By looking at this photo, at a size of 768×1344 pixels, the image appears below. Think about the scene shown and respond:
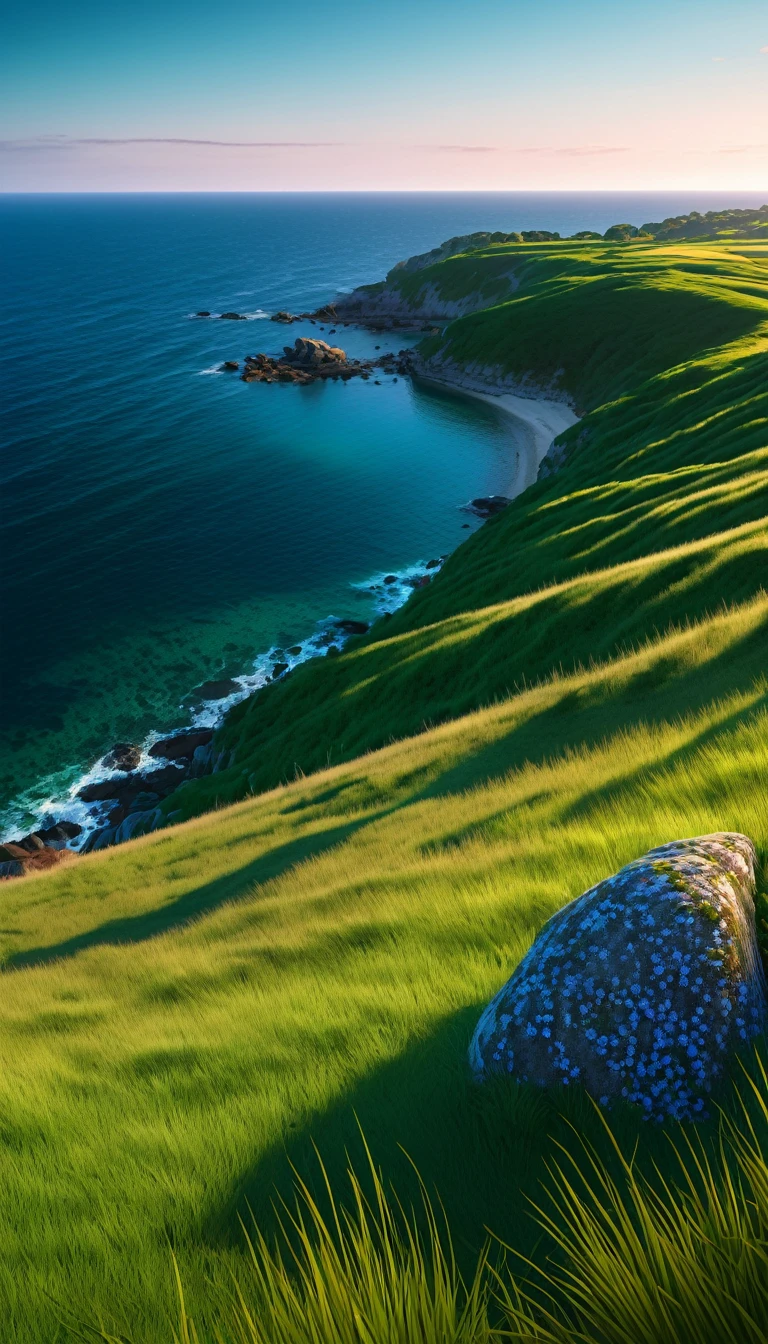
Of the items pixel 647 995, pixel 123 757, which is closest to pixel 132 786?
pixel 123 757

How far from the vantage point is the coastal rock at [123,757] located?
1907 inches

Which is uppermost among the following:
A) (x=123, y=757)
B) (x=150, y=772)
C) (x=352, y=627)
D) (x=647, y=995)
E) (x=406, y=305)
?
(x=406, y=305)

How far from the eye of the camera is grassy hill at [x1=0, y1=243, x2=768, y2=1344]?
15.5 feet

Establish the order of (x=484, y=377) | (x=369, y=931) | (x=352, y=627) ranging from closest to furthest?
(x=369, y=931), (x=352, y=627), (x=484, y=377)

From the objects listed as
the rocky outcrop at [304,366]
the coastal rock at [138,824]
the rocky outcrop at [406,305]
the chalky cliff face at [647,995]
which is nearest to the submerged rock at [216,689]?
the coastal rock at [138,824]

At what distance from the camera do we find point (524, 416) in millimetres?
109750

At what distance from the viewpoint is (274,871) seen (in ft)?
55.3

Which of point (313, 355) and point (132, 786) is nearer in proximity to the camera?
point (132, 786)

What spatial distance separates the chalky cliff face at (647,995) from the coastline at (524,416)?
84482 mm

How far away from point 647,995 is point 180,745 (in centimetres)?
→ 4743

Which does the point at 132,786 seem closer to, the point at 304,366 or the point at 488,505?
the point at 488,505

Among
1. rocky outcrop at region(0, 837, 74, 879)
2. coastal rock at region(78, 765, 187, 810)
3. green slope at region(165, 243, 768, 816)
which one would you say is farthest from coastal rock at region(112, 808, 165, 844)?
coastal rock at region(78, 765, 187, 810)

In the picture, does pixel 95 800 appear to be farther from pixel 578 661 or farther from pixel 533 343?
pixel 533 343

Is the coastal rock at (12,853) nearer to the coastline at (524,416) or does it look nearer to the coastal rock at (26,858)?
the coastal rock at (26,858)
